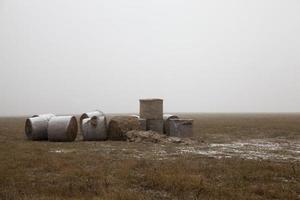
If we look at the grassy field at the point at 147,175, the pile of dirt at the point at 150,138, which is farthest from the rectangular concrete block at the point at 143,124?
the grassy field at the point at 147,175

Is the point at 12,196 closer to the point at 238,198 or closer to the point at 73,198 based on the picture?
the point at 73,198

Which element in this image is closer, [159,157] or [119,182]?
[119,182]

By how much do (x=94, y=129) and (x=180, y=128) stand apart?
18.4 feet

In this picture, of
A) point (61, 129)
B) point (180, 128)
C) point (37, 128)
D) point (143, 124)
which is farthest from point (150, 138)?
point (37, 128)

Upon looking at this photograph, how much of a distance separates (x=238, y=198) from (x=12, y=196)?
4.84m

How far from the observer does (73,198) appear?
9.02 m

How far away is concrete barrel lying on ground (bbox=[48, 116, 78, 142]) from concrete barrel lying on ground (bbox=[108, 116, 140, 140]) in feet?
7.20

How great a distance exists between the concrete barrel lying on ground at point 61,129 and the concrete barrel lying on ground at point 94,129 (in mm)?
752

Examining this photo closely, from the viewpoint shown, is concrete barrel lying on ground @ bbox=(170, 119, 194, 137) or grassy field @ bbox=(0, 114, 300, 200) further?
concrete barrel lying on ground @ bbox=(170, 119, 194, 137)

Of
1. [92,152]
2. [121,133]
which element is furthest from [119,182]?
[121,133]

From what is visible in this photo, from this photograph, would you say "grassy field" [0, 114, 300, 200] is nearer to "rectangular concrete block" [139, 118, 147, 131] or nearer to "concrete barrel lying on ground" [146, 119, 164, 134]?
"rectangular concrete block" [139, 118, 147, 131]

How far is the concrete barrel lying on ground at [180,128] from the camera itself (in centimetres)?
2641

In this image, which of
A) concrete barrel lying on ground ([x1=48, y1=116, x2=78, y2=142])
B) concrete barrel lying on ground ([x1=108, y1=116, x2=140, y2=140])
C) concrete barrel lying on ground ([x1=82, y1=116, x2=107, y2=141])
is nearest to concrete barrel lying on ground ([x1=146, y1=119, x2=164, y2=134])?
concrete barrel lying on ground ([x1=108, y1=116, x2=140, y2=140])

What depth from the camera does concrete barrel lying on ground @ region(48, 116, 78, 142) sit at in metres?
23.3
